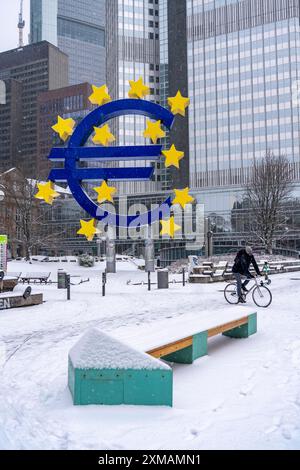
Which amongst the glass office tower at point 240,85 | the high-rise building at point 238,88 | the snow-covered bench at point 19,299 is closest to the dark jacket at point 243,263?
the snow-covered bench at point 19,299

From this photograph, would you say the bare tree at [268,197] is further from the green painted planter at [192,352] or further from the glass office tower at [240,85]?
the glass office tower at [240,85]

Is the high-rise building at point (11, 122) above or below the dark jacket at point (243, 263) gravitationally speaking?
above

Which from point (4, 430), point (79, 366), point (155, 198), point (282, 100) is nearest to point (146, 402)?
point (79, 366)

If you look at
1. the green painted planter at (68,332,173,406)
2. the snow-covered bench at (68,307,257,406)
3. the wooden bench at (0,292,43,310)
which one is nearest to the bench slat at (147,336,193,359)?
the snow-covered bench at (68,307,257,406)

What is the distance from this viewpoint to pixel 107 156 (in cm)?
1508

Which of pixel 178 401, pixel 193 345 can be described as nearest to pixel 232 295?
pixel 193 345

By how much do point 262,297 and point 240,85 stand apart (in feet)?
304

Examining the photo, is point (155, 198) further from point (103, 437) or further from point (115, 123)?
point (103, 437)

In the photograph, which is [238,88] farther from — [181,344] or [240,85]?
[181,344]

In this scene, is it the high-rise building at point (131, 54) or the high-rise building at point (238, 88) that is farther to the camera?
the high-rise building at point (131, 54)

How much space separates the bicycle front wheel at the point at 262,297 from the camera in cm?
1259

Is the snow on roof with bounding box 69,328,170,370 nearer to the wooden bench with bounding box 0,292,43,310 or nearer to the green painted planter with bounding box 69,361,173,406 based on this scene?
the green painted planter with bounding box 69,361,173,406

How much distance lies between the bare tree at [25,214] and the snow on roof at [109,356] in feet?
128

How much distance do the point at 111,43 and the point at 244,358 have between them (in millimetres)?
111425
